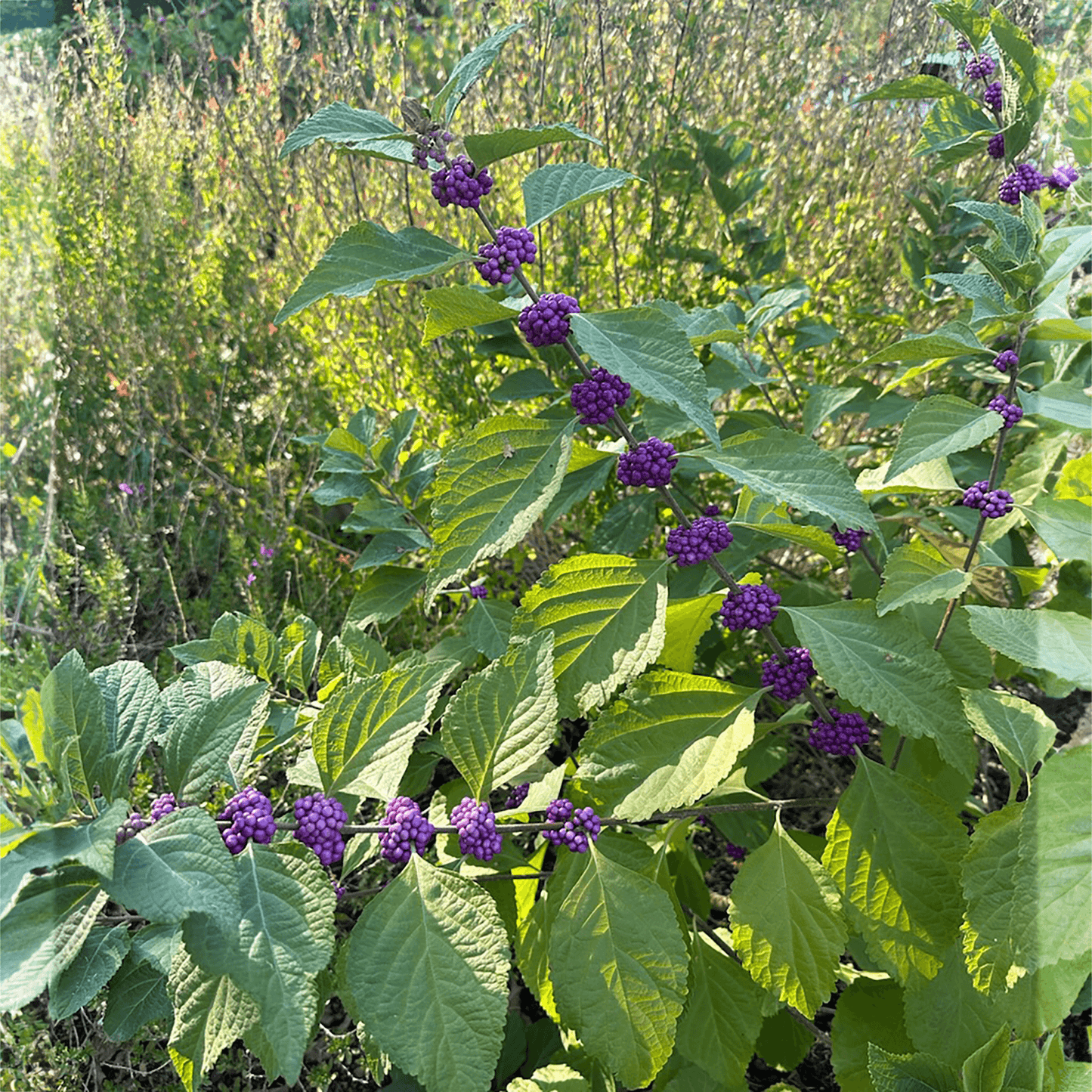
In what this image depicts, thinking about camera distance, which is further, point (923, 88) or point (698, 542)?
point (923, 88)

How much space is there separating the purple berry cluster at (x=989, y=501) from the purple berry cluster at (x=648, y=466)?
1.65 feet

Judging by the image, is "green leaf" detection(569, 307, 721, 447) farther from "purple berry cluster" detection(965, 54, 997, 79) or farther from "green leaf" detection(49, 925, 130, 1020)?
"purple berry cluster" detection(965, 54, 997, 79)

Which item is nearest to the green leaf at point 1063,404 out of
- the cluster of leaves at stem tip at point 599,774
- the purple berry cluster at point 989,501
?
the cluster of leaves at stem tip at point 599,774

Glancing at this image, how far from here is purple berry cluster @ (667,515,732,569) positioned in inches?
43.7

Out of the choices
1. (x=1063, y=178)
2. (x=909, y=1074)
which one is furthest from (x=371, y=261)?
(x=1063, y=178)

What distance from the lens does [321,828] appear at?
98 centimetres

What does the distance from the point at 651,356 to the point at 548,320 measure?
126 mm

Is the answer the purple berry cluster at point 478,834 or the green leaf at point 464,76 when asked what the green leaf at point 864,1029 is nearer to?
the purple berry cluster at point 478,834

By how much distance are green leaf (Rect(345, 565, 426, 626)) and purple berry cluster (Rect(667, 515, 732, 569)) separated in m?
0.71

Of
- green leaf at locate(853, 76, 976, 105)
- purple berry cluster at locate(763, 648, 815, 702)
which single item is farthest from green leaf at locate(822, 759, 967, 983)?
green leaf at locate(853, 76, 976, 105)

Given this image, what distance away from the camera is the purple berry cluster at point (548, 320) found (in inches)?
37.6

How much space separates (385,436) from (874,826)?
1187mm

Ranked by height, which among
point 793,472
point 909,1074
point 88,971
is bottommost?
point 909,1074

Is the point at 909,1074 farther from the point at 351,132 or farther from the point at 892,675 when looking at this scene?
the point at 351,132
